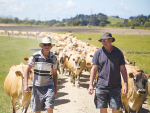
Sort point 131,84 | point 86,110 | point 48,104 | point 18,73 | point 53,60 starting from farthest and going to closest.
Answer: point 86,110 < point 131,84 < point 18,73 < point 53,60 < point 48,104

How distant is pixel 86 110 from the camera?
7.89 meters

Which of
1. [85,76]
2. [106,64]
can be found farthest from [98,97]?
[85,76]

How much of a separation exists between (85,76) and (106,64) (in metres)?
9.96

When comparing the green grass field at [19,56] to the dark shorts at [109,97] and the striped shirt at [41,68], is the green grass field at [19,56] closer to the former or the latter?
the striped shirt at [41,68]

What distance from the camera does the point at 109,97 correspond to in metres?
4.87

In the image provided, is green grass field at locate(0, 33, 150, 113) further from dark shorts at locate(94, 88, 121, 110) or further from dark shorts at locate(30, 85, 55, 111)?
dark shorts at locate(94, 88, 121, 110)

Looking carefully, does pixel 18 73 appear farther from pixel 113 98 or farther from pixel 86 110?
pixel 86 110

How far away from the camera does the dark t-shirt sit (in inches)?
190

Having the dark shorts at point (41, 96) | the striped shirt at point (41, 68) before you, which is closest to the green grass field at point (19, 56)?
the dark shorts at point (41, 96)

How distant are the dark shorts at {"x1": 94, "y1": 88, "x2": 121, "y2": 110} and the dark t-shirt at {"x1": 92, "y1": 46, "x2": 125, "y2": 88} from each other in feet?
0.43

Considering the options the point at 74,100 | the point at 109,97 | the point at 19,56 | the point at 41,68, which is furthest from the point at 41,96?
the point at 19,56

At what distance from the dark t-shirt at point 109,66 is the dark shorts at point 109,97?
0.13m

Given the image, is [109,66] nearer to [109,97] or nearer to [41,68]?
[109,97]

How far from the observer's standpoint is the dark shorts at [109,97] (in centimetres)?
478
